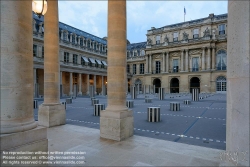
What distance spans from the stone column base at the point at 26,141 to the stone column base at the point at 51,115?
419cm

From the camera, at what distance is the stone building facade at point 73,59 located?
1357 inches

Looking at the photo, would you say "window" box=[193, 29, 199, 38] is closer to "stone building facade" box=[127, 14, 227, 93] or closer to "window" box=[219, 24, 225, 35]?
"stone building facade" box=[127, 14, 227, 93]

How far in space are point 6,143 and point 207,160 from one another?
15.1 feet

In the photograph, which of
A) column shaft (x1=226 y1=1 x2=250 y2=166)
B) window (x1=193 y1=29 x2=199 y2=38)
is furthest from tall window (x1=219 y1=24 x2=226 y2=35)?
column shaft (x1=226 y1=1 x2=250 y2=166)

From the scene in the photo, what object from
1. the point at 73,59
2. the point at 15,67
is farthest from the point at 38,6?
the point at 73,59

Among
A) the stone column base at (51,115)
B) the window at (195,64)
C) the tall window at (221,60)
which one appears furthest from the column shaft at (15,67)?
the window at (195,64)

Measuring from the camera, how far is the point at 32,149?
3492 mm

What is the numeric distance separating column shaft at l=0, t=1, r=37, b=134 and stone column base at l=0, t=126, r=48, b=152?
108 millimetres

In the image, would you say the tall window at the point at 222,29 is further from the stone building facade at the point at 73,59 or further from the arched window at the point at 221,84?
the stone building facade at the point at 73,59

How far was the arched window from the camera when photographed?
4427cm

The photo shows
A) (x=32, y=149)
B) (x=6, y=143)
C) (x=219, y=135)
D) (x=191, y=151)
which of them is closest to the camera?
(x=6, y=143)

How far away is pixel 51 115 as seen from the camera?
7.70 meters

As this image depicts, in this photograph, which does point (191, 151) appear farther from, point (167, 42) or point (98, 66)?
point (167, 42)

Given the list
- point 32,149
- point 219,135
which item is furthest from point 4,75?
point 219,135
